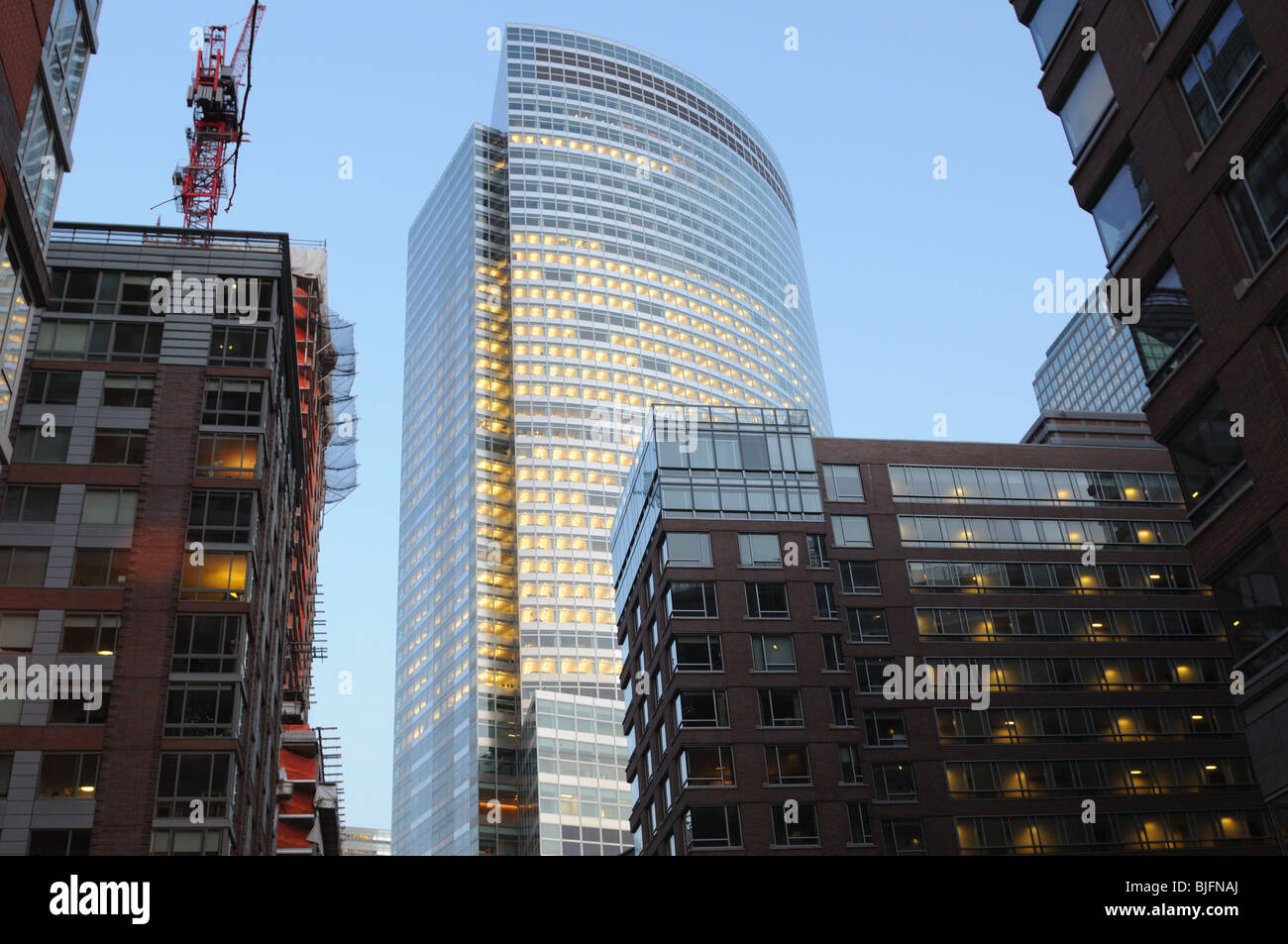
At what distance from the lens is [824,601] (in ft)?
245

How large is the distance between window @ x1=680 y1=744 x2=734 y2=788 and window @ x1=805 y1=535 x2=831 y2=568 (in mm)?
13872

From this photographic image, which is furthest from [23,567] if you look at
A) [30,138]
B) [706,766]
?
[706,766]

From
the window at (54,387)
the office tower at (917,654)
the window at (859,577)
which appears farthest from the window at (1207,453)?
the window at (859,577)

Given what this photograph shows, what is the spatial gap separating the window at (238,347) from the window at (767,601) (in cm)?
3247

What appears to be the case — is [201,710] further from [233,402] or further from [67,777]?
[233,402]

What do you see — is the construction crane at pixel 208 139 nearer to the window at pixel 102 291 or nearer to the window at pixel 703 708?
the window at pixel 102 291

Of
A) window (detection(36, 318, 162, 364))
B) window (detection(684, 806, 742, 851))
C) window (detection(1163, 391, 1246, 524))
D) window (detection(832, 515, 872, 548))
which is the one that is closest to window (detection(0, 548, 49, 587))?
window (detection(36, 318, 162, 364))

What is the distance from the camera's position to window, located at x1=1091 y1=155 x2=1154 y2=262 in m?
31.3

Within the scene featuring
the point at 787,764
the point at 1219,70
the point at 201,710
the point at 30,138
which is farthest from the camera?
the point at 787,764

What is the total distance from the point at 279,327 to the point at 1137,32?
148 feet

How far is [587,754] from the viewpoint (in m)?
134

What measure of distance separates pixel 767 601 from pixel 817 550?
5381 mm
